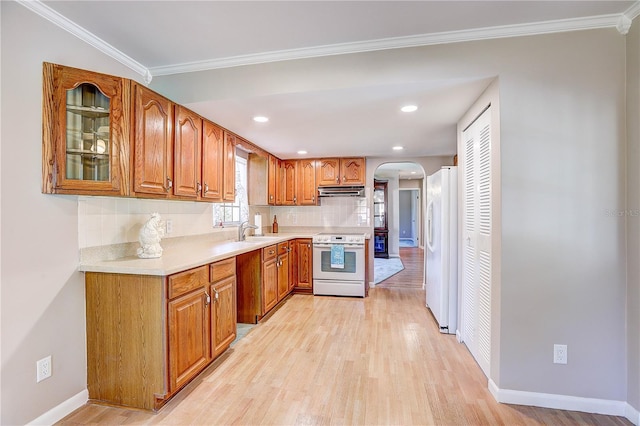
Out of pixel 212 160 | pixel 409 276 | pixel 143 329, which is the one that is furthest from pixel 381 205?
pixel 143 329

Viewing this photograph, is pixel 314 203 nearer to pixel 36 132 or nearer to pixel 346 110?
pixel 346 110

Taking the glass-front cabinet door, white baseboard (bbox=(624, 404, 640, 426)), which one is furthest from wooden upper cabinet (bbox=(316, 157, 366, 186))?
the glass-front cabinet door

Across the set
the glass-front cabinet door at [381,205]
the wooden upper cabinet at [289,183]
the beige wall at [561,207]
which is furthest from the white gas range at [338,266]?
the glass-front cabinet door at [381,205]

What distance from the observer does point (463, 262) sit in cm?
282

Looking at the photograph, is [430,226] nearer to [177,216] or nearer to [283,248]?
[283,248]

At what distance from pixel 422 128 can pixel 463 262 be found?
4.76 feet

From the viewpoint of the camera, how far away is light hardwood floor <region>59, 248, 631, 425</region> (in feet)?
5.86

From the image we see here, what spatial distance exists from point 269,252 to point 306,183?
1.67m

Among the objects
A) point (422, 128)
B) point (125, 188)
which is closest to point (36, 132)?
point (125, 188)

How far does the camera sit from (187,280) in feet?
6.69

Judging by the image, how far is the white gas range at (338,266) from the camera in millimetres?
4301

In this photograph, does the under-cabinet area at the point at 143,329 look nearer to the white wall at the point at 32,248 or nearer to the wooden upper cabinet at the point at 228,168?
the white wall at the point at 32,248

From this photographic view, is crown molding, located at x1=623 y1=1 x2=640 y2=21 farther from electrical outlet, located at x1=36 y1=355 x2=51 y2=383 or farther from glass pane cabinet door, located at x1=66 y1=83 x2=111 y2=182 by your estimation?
electrical outlet, located at x1=36 y1=355 x2=51 y2=383

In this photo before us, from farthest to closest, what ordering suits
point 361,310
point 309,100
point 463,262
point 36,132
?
point 361,310, point 463,262, point 309,100, point 36,132
